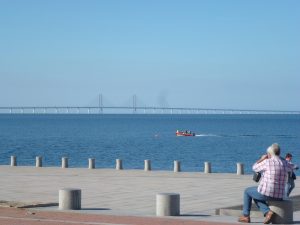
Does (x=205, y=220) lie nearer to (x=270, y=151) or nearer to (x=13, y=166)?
(x=270, y=151)

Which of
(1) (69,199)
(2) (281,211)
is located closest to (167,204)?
(1) (69,199)

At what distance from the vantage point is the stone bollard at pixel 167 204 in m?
17.7

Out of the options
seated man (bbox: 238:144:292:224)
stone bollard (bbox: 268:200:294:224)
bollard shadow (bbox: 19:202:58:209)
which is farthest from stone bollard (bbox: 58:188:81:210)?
stone bollard (bbox: 268:200:294:224)

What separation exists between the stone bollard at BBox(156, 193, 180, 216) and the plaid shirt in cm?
231

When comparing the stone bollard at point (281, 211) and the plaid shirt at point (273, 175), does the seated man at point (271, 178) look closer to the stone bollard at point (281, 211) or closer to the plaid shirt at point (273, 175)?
the plaid shirt at point (273, 175)

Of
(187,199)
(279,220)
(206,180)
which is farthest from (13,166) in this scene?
(279,220)

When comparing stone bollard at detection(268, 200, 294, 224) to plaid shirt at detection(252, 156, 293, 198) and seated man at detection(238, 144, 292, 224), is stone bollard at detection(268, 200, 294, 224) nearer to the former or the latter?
seated man at detection(238, 144, 292, 224)

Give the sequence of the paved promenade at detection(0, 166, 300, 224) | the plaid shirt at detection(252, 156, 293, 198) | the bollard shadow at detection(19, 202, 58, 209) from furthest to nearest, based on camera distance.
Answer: the bollard shadow at detection(19, 202, 58, 209) < the paved promenade at detection(0, 166, 300, 224) < the plaid shirt at detection(252, 156, 293, 198)

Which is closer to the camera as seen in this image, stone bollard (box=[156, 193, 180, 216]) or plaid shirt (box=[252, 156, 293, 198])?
plaid shirt (box=[252, 156, 293, 198])

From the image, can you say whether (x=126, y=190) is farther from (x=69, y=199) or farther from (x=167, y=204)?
(x=167, y=204)

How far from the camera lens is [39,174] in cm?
3266

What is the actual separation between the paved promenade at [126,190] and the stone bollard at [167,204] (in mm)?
276

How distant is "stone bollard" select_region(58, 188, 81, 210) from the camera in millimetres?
18781

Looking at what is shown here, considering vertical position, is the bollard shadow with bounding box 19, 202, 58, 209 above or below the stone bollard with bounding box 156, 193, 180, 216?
below
